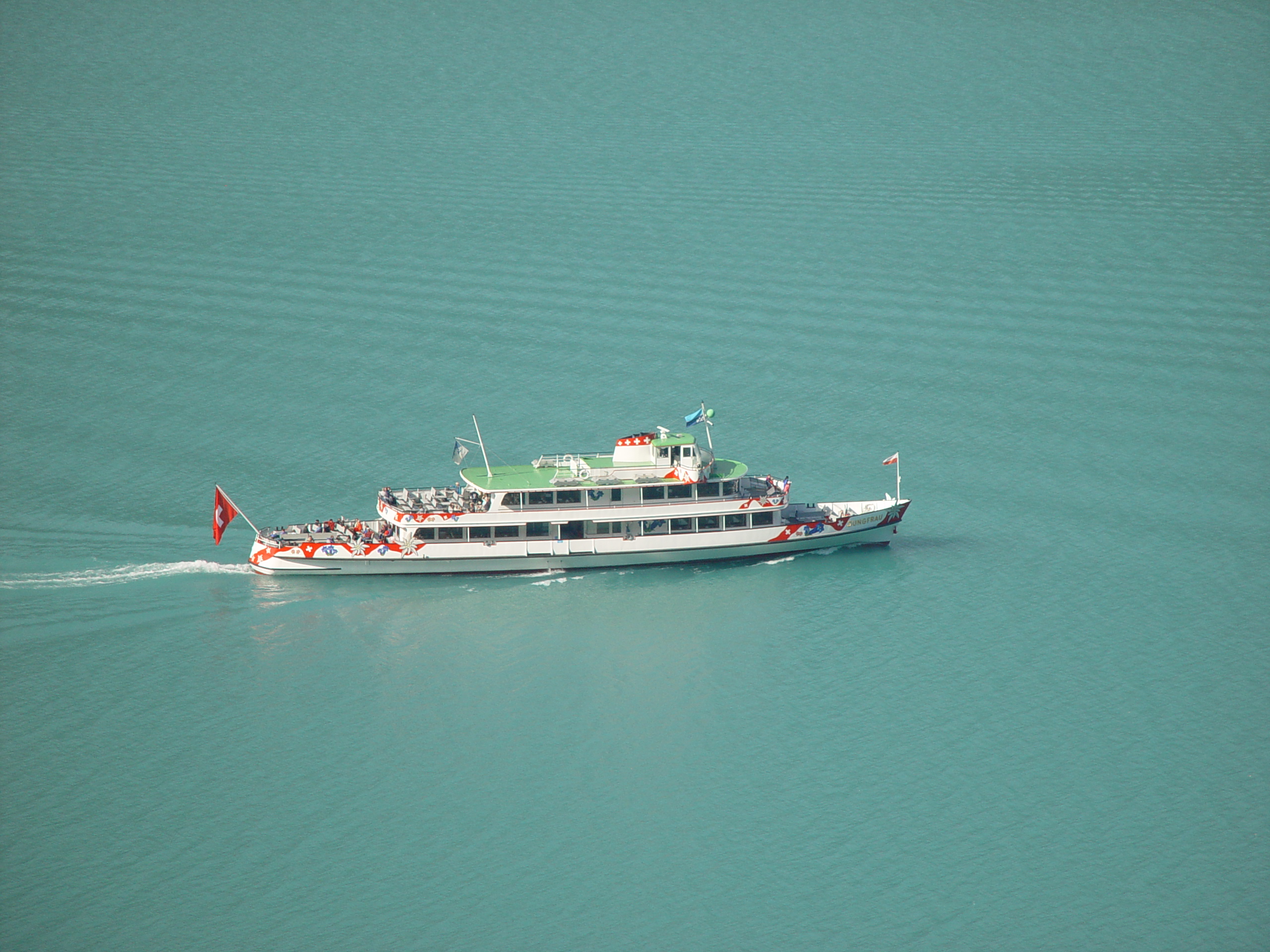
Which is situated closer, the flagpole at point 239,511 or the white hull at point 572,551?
the flagpole at point 239,511

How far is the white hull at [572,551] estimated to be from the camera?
56.6 meters

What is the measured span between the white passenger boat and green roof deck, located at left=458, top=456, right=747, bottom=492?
2.8 inches

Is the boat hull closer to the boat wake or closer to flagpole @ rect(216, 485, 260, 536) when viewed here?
the boat wake

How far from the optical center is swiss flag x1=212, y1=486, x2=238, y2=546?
56094mm

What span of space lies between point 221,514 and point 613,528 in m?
16.9

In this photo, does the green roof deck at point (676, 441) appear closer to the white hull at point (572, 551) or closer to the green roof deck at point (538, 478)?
the green roof deck at point (538, 478)

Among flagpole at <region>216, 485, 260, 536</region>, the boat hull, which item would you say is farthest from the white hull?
flagpole at <region>216, 485, 260, 536</region>

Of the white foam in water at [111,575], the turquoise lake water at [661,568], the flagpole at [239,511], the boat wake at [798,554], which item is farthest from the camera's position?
the boat wake at [798,554]

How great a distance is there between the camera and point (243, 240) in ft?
307

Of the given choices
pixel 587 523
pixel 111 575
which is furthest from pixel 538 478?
pixel 111 575

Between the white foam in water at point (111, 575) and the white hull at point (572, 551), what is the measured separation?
212cm

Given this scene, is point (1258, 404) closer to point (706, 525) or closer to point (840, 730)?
point (706, 525)

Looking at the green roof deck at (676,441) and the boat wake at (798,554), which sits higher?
the green roof deck at (676,441)

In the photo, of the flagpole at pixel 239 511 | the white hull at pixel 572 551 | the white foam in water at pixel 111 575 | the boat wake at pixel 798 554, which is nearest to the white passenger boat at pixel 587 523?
the white hull at pixel 572 551
